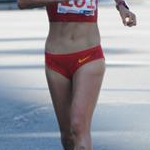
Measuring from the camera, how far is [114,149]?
8055mm

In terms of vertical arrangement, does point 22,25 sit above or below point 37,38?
below

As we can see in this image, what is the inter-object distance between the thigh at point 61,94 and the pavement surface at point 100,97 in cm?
246

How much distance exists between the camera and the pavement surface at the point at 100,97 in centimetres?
858

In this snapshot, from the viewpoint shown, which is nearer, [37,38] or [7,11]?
[37,38]

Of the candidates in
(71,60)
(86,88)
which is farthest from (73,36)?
(86,88)

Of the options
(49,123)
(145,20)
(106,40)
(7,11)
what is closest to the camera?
(49,123)

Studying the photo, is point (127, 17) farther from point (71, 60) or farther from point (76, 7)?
point (71, 60)

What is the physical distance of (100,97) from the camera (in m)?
11.2

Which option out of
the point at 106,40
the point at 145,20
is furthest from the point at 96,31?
the point at 145,20

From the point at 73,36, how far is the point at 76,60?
161 mm

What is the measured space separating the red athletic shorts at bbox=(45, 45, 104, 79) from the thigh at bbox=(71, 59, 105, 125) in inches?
A: 1.3

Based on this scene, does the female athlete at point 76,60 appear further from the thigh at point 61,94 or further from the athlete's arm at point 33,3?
the athlete's arm at point 33,3

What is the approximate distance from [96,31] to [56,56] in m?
0.32

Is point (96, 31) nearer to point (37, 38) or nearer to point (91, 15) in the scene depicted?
point (91, 15)
